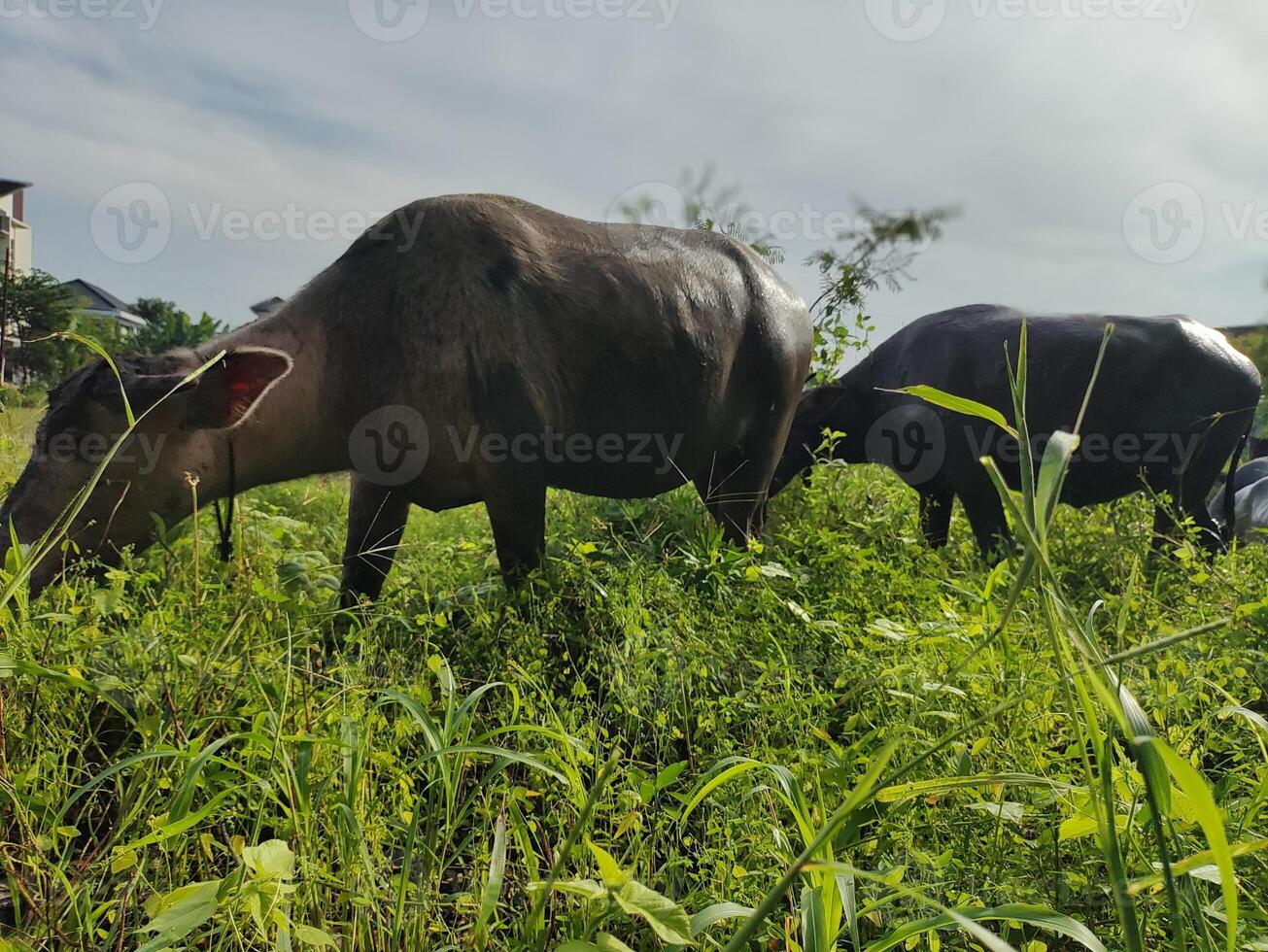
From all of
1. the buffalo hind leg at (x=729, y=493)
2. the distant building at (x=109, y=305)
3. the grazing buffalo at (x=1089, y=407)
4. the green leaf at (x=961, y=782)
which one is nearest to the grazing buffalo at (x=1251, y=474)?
the grazing buffalo at (x=1089, y=407)

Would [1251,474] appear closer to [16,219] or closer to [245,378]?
[245,378]

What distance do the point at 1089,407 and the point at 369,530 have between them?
453 cm

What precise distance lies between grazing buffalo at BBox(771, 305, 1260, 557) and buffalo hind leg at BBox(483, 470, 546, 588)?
101 inches

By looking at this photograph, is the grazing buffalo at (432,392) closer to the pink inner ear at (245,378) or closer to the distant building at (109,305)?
the pink inner ear at (245,378)

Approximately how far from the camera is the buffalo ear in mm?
2719

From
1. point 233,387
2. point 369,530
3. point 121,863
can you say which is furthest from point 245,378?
point 121,863

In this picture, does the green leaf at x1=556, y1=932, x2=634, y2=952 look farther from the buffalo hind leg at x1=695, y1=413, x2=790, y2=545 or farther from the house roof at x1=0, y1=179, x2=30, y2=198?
the house roof at x1=0, y1=179, x2=30, y2=198

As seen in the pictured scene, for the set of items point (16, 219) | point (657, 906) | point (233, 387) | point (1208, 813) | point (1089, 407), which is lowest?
point (657, 906)

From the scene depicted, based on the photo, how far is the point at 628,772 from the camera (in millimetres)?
1623

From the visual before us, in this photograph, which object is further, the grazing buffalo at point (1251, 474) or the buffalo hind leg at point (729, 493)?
Result: the grazing buffalo at point (1251, 474)

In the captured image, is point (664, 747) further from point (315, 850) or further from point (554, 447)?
point (554, 447)

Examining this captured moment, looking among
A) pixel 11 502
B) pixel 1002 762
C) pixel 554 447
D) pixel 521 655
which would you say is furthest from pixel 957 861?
pixel 11 502

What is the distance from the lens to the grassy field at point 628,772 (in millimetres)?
1169

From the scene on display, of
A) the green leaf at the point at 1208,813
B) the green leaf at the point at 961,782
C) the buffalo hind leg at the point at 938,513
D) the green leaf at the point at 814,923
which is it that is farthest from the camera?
the buffalo hind leg at the point at 938,513
